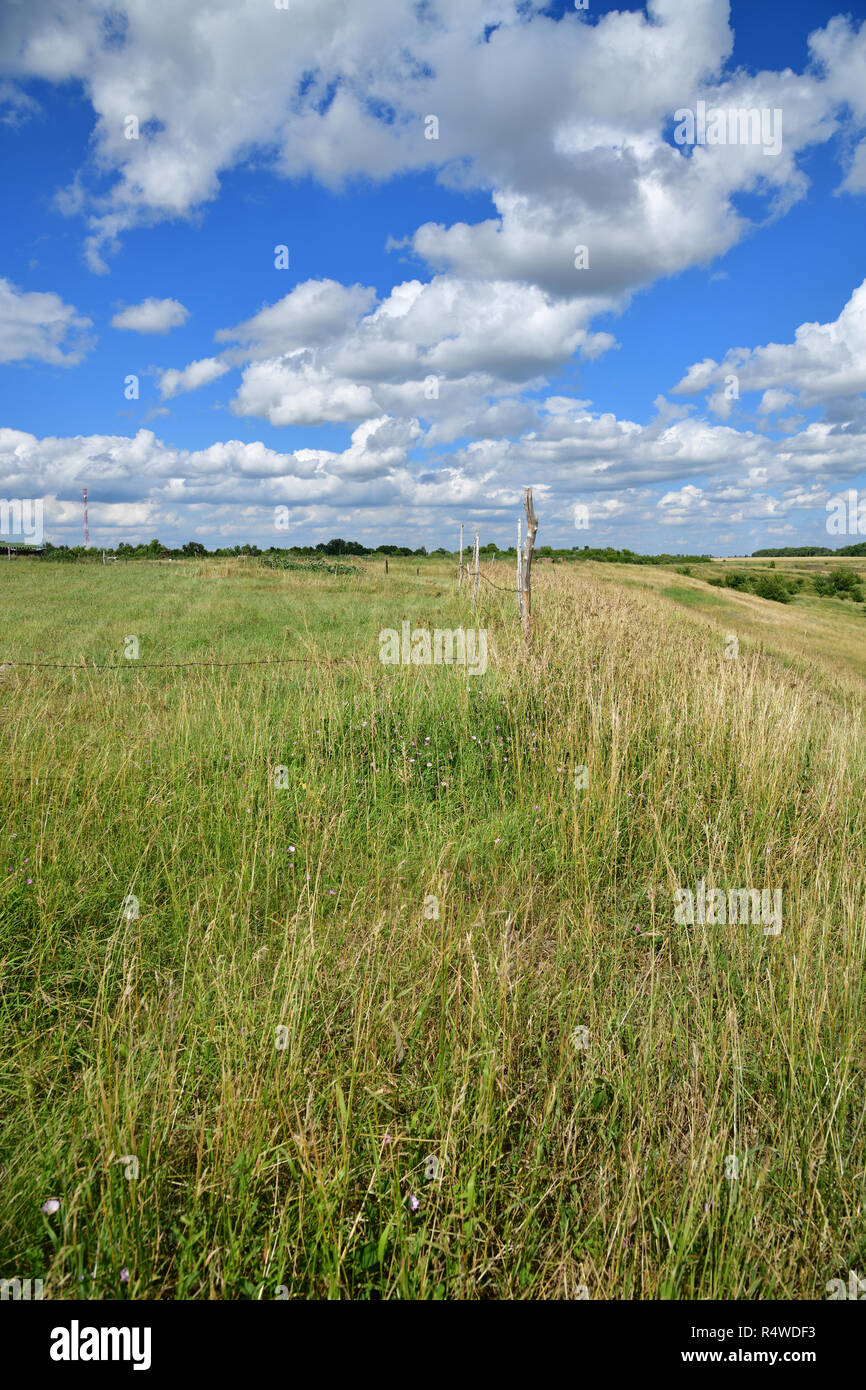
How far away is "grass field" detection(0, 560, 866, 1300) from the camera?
5.91 ft

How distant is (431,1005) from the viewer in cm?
263

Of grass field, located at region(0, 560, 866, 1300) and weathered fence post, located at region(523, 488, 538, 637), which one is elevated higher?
weathered fence post, located at region(523, 488, 538, 637)

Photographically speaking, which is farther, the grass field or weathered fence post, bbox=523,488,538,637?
weathered fence post, bbox=523,488,538,637

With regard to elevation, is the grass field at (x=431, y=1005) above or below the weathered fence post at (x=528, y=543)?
below

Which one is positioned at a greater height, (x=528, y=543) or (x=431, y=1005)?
(x=528, y=543)

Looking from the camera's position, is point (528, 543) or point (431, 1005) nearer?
point (431, 1005)

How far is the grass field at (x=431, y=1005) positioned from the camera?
1801 millimetres

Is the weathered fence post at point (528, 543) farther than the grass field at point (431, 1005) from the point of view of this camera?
Yes

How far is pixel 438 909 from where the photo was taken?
2.97 metres

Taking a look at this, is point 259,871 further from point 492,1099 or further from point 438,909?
point 492,1099

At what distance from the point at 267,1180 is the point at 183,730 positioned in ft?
13.4

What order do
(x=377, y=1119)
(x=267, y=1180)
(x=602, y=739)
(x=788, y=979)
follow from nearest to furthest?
(x=267, y=1180), (x=377, y=1119), (x=788, y=979), (x=602, y=739)
